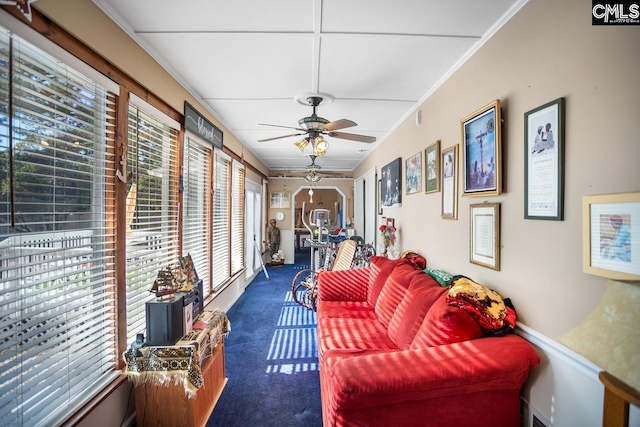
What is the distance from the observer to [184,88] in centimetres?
281

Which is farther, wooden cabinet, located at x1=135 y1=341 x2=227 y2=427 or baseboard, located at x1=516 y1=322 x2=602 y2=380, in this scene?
wooden cabinet, located at x1=135 y1=341 x2=227 y2=427

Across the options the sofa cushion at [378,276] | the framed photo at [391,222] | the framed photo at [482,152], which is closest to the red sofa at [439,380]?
the framed photo at [482,152]

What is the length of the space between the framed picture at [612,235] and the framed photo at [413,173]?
6.37 feet

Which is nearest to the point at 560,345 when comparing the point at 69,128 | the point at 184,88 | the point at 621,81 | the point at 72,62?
the point at 621,81

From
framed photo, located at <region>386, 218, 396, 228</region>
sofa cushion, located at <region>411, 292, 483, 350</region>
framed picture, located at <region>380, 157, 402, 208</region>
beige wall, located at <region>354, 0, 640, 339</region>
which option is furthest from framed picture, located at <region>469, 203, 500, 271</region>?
framed photo, located at <region>386, 218, 396, 228</region>

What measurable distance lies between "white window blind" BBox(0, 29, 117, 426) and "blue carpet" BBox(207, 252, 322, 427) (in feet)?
3.25

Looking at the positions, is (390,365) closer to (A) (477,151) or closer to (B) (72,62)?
(A) (477,151)

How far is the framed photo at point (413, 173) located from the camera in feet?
10.4

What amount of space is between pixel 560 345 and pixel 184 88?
3401mm

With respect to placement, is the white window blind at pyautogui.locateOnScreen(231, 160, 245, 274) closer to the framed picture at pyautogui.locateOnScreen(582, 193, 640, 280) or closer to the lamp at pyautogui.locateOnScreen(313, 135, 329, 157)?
the lamp at pyautogui.locateOnScreen(313, 135, 329, 157)

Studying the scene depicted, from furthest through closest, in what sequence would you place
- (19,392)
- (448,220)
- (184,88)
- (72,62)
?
(184,88) < (448,220) < (72,62) < (19,392)

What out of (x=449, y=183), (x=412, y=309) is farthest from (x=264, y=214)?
(x=412, y=309)

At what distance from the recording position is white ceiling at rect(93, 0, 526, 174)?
1693 millimetres

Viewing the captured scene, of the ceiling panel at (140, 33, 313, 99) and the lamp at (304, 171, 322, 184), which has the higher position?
the ceiling panel at (140, 33, 313, 99)
